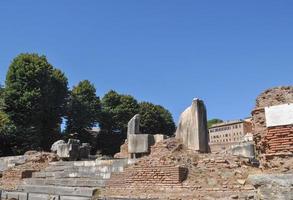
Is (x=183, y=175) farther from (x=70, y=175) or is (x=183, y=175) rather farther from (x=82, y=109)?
(x=82, y=109)

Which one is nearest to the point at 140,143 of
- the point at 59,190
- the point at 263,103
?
the point at 59,190

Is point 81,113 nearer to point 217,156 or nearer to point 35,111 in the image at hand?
point 35,111

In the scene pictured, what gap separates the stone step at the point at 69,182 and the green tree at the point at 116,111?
3054 centimetres

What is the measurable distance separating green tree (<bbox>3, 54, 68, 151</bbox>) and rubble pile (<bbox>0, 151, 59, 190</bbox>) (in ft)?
50.5

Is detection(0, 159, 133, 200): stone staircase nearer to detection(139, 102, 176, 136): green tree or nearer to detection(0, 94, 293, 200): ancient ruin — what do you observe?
detection(0, 94, 293, 200): ancient ruin

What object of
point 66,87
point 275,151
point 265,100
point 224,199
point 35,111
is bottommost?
point 224,199

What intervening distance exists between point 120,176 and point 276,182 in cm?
627

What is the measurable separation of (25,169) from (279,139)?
38.8 feet

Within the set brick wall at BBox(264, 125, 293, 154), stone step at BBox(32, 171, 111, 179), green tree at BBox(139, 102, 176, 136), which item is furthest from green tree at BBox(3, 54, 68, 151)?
brick wall at BBox(264, 125, 293, 154)

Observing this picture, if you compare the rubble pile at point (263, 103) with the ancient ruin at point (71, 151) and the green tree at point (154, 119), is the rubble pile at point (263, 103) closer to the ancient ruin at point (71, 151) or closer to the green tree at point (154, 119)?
the ancient ruin at point (71, 151)

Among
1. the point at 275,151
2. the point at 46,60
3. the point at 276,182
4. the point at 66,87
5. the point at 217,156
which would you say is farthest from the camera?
the point at 66,87

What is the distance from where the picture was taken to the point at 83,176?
46.2ft

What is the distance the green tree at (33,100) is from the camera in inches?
1331

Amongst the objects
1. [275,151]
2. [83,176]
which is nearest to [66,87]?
[83,176]
